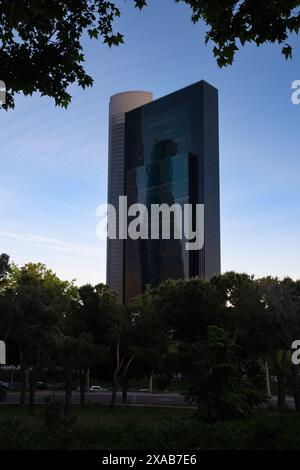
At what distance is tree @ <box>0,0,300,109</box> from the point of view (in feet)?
27.9

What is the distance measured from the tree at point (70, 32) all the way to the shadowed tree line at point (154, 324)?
19.8m

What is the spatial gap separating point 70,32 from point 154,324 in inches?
1274

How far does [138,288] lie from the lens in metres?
180

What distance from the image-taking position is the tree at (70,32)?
8.49 meters

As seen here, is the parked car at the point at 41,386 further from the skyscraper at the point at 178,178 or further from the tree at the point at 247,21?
the skyscraper at the point at 178,178

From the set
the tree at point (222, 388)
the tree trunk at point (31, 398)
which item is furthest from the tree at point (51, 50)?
the tree trunk at point (31, 398)

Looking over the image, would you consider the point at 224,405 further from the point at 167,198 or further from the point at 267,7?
the point at 167,198

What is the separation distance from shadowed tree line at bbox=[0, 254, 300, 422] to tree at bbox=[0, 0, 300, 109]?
19.8m

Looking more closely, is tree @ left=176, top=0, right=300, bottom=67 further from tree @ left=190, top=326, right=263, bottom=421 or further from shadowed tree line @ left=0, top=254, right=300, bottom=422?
shadowed tree line @ left=0, top=254, right=300, bottom=422
